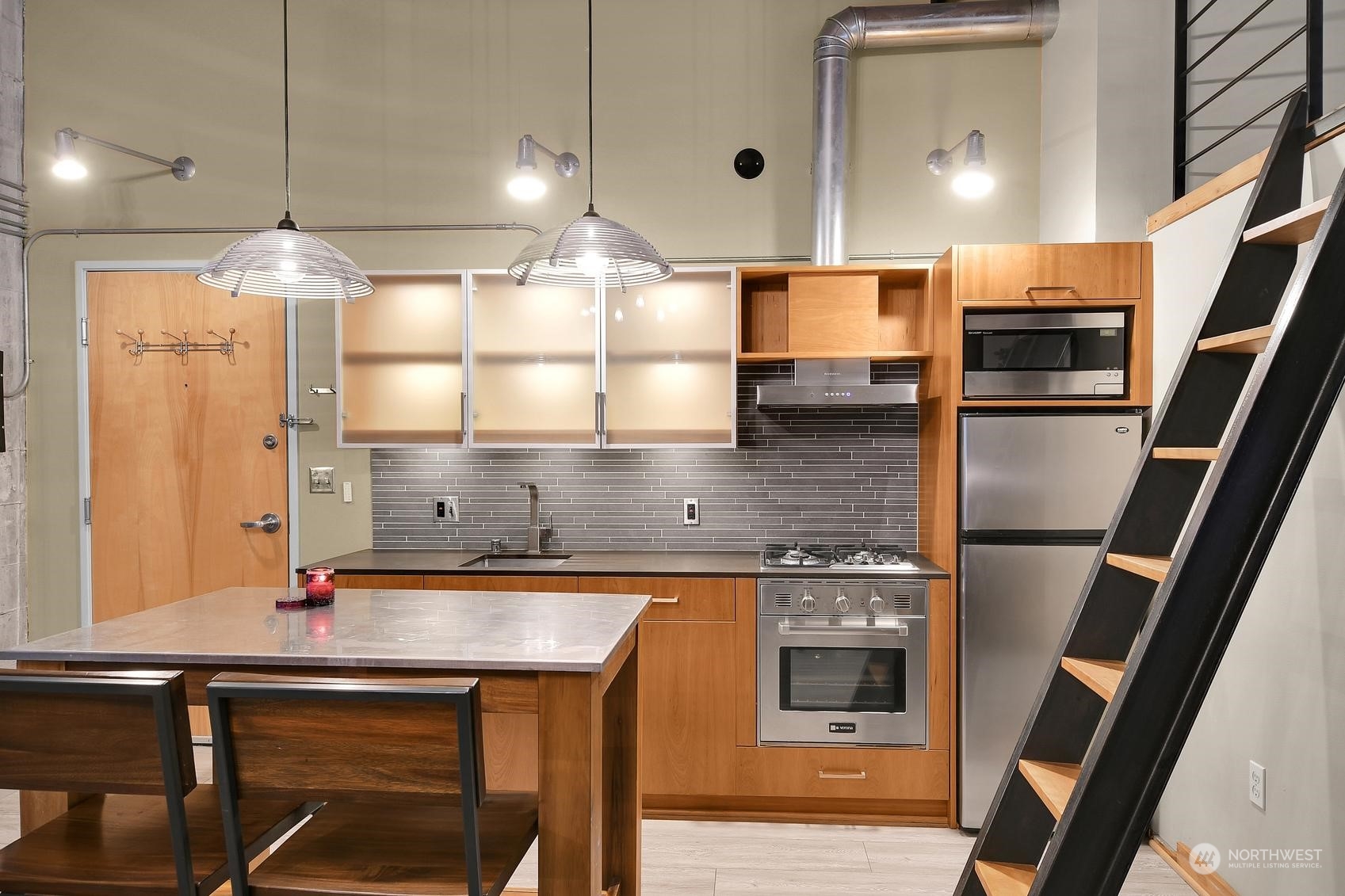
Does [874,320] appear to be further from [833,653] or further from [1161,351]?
[833,653]

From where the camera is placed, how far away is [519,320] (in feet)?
12.2

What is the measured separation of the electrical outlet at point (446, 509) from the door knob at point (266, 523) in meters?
0.82

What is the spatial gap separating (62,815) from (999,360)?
330 centimetres

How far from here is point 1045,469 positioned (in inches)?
126

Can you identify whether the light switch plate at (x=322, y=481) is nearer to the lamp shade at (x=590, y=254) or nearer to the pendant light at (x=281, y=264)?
the pendant light at (x=281, y=264)

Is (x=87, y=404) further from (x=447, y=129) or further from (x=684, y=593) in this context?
(x=684, y=593)

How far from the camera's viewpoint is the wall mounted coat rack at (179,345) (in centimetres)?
414

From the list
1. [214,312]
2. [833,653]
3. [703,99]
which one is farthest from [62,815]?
[703,99]

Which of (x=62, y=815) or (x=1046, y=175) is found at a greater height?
(x=1046, y=175)

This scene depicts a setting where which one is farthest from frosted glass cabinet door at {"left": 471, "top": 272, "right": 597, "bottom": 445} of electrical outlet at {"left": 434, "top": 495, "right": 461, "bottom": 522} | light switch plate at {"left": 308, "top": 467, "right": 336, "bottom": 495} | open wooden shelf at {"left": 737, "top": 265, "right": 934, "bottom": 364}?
light switch plate at {"left": 308, "top": 467, "right": 336, "bottom": 495}

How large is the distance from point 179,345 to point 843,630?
3527mm

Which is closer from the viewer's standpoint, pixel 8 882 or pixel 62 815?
pixel 8 882

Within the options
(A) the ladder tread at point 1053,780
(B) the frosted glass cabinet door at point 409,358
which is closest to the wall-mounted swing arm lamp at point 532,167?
(B) the frosted glass cabinet door at point 409,358

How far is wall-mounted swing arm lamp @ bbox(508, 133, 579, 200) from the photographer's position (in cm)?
355
